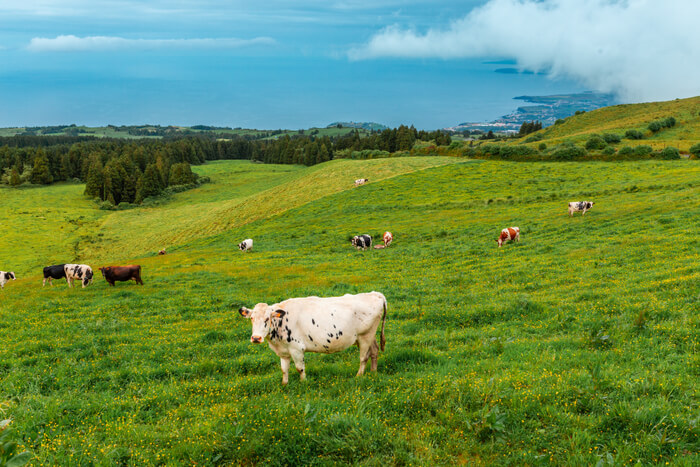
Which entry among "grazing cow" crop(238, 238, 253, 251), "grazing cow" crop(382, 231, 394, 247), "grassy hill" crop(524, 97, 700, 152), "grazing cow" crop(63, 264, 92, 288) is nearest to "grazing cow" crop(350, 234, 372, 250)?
"grazing cow" crop(382, 231, 394, 247)

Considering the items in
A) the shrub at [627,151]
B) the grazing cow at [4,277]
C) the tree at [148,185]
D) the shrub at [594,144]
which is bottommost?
the grazing cow at [4,277]

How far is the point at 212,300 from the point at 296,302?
10.00 metres

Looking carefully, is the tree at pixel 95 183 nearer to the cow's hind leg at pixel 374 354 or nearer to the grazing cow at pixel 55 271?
the grazing cow at pixel 55 271

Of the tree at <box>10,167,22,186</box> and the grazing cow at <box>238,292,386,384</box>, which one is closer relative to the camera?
the grazing cow at <box>238,292,386,384</box>

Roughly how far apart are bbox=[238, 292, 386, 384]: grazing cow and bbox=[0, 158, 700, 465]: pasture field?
22.2 inches

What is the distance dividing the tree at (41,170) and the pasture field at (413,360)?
115 meters

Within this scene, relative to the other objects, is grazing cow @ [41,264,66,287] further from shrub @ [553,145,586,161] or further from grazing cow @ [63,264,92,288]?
shrub @ [553,145,586,161]

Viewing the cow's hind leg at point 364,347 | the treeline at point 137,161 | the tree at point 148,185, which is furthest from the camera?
the treeline at point 137,161

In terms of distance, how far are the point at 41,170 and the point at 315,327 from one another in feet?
467

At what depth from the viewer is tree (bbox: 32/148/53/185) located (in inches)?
4493

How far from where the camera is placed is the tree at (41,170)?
114 m

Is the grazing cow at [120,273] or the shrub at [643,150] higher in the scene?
the shrub at [643,150]

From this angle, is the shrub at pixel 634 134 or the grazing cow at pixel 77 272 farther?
the shrub at pixel 634 134

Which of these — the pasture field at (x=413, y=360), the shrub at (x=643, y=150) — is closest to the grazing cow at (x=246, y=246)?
the pasture field at (x=413, y=360)
